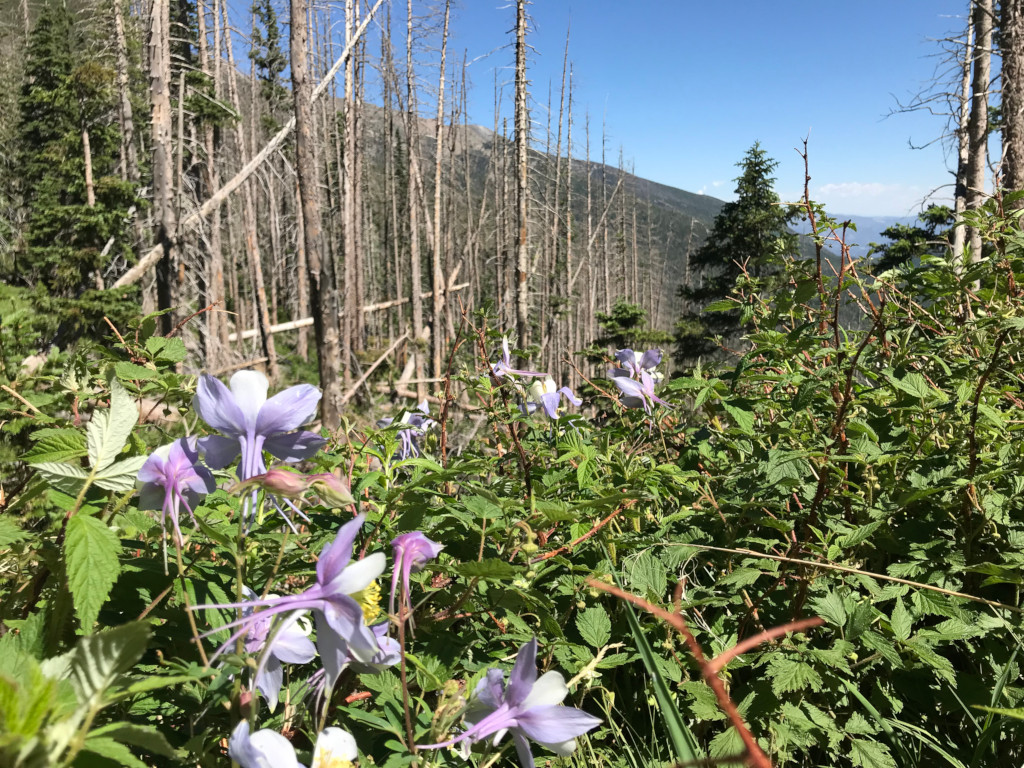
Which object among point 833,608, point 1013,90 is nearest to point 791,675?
point 833,608

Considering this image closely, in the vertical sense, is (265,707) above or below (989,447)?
below

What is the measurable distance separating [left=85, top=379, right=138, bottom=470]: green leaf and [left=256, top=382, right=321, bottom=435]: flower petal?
0.46 ft

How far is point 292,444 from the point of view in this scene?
775 millimetres

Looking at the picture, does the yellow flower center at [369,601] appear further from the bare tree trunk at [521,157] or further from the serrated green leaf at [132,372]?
the bare tree trunk at [521,157]

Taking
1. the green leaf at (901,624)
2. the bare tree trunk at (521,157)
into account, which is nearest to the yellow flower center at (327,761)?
the green leaf at (901,624)

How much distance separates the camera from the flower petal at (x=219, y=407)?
2.31 ft

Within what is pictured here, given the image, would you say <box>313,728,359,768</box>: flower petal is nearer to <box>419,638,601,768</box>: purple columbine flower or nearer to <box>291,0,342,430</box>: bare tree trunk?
<box>419,638,601,768</box>: purple columbine flower

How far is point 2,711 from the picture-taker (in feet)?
1.32

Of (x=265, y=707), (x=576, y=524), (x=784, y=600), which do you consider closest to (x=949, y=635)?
(x=784, y=600)

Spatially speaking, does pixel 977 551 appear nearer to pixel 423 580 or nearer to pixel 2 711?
pixel 423 580

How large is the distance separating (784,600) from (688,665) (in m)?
0.28

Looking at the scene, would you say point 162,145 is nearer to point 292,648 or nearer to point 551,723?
point 292,648

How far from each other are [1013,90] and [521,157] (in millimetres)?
8180

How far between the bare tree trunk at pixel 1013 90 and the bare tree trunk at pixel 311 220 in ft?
31.0
